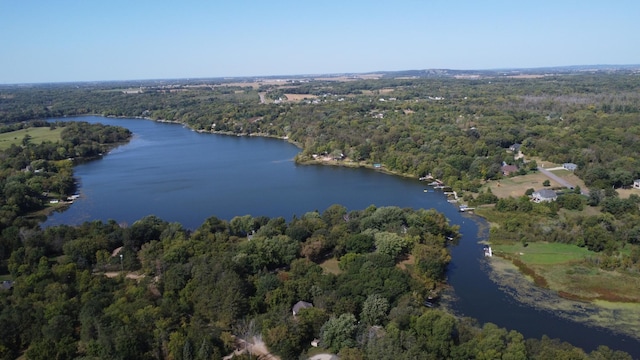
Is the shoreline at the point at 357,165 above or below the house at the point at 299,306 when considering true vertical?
below

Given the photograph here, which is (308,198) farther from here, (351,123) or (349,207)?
(351,123)

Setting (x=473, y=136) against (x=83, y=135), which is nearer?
(x=473, y=136)

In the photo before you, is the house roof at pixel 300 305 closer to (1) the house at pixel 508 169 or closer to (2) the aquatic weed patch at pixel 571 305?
(2) the aquatic weed patch at pixel 571 305

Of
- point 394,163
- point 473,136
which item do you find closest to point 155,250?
point 394,163

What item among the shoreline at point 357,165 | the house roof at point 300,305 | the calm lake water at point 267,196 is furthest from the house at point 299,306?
the shoreline at point 357,165

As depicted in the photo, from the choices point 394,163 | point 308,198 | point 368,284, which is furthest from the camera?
point 394,163

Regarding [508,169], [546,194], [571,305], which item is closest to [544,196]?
[546,194]

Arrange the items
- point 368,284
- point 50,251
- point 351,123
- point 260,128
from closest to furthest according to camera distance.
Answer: point 368,284 → point 50,251 → point 351,123 → point 260,128
